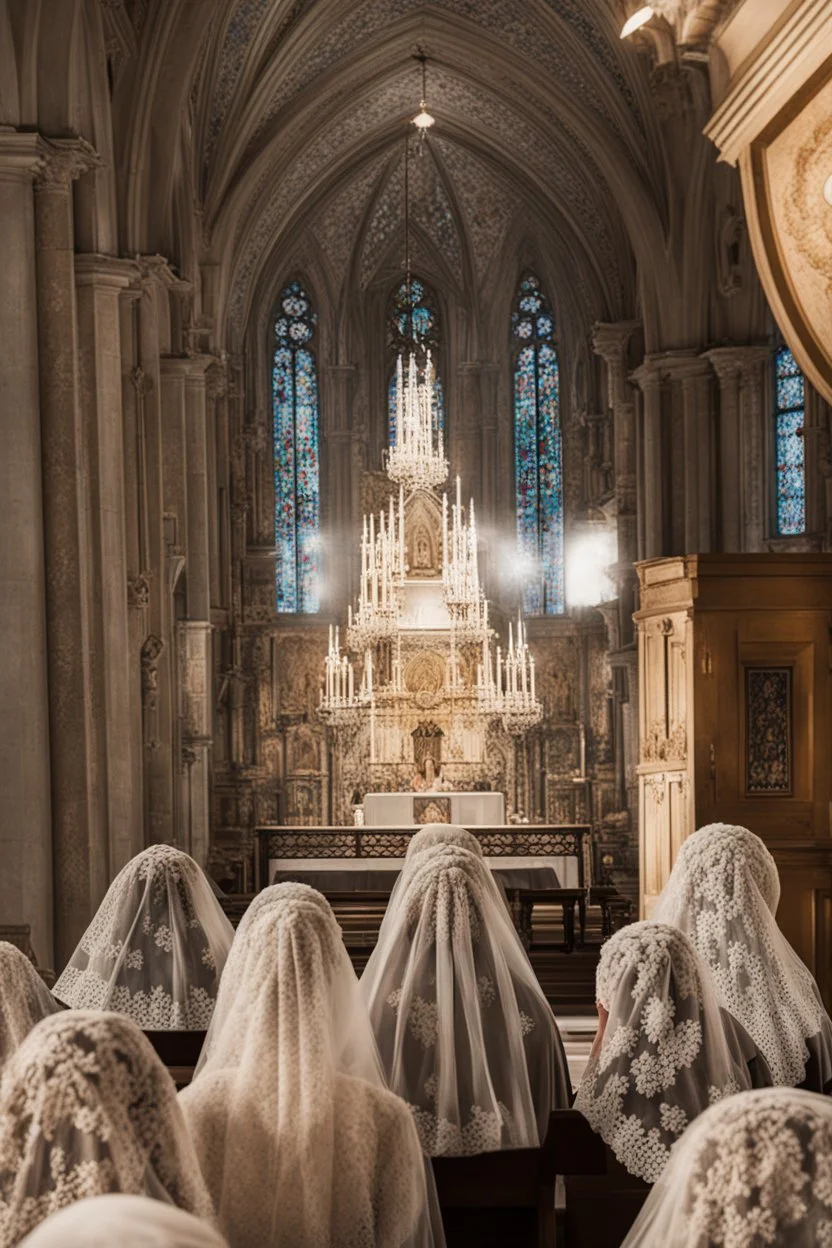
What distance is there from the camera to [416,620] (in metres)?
25.8

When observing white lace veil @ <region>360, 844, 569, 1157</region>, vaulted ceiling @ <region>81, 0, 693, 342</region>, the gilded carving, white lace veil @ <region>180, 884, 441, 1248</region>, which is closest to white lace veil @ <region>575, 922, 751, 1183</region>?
white lace veil @ <region>360, 844, 569, 1157</region>

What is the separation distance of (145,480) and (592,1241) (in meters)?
13.6

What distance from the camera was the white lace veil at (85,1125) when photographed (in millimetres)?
3059

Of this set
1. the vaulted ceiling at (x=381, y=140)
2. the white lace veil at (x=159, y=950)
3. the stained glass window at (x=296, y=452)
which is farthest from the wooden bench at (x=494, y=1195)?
the stained glass window at (x=296, y=452)

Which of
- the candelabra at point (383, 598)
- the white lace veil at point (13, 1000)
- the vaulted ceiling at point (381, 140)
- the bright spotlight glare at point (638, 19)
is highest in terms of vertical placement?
the vaulted ceiling at point (381, 140)

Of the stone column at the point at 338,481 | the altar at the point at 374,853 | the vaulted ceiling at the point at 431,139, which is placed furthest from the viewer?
the stone column at the point at 338,481

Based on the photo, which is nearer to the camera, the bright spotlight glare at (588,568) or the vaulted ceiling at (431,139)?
the vaulted ceiling at (431,139)

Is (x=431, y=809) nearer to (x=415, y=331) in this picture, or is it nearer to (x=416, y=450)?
(x=416, y=450)

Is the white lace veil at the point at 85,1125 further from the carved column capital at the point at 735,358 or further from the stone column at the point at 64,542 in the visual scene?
the carved column capital at the point at 735,358

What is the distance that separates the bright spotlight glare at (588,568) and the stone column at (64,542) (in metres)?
15.1

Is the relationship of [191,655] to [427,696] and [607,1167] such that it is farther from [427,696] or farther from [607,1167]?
[607,1167]

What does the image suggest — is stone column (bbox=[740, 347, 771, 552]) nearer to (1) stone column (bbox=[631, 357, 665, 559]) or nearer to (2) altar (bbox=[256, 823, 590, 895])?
(1) stone column (bbox=[631, 357, 665, 559])

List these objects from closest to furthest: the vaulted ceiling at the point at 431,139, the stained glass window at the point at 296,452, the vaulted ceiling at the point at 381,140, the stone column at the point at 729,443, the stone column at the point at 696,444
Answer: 1. the vaulted ceiling at the point at 381,140
2. the stone column at the point at 729,443
3. the stone column at the point at 696,444
4. the vaulted ceiling at the point at 431,139
5. the stained glass window at the point at 296,452

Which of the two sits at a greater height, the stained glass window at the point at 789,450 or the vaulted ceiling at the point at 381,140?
the vaulted ceiling at the point at 381,140
